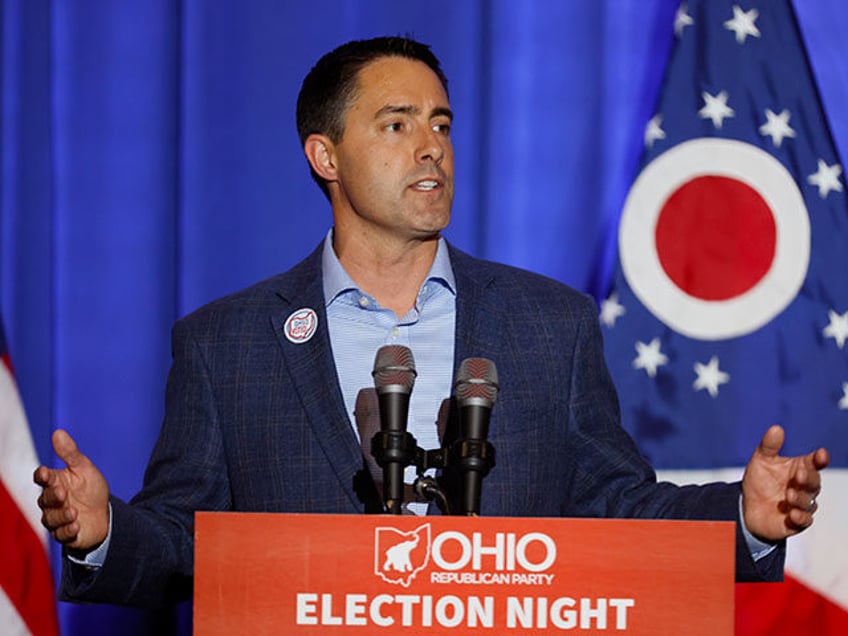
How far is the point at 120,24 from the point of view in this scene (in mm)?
3152

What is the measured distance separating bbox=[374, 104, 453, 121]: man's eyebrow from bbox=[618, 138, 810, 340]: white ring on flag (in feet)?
2.89

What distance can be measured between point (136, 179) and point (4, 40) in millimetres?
506

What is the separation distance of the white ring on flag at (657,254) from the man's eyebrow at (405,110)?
0.88 m

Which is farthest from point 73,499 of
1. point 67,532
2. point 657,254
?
point 657,254

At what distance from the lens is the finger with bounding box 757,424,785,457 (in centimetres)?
156

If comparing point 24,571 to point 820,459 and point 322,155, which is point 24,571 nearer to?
point 322,155

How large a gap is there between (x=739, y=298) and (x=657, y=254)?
24cm

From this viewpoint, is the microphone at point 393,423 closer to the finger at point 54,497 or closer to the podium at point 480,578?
the podium at point 480,578

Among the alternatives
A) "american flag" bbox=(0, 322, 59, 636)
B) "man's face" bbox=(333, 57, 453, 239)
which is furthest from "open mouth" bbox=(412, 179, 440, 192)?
"american flag" bbox=(0, 322, 59, 636)

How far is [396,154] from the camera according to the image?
2.28m

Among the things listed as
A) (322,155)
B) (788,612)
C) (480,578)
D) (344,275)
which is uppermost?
(322,155)

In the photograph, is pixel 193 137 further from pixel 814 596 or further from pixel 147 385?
pixel 814 596

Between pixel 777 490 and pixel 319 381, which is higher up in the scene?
pixel 319 381

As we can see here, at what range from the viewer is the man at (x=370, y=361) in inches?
81.4
